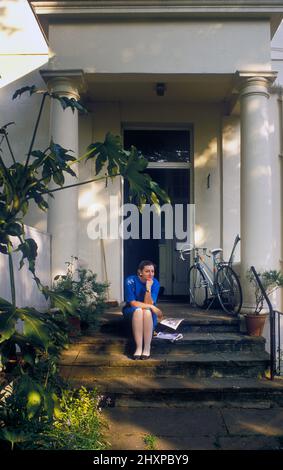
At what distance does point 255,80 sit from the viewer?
255 inches

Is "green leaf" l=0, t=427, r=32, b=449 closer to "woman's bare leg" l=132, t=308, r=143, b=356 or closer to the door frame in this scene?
"woman's bare leg" l=132, t=308, r=143, b=356

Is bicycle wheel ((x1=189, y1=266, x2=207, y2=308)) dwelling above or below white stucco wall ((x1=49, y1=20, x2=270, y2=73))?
below

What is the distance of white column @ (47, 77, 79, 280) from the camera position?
21.2 ft

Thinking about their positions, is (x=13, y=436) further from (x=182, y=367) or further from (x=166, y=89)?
(x=166, y=89)

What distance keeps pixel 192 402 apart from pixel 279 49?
232 inches

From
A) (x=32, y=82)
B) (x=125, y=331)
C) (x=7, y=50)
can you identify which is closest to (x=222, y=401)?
(x=125, y=331)

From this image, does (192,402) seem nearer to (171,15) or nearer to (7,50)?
(171,15)

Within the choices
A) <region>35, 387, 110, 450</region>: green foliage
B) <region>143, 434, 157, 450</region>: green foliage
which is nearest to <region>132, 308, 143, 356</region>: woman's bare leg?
<region>35, 387, 110, 450</region>: green foliage

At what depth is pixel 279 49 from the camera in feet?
26.4

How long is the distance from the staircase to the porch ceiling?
3.21m

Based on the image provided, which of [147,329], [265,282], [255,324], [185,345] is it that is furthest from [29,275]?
[265,282]

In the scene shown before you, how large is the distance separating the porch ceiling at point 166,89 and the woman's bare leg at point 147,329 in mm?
3227

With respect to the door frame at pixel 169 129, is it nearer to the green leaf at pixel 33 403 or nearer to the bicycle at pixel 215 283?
the bicycle at pixel 215 283

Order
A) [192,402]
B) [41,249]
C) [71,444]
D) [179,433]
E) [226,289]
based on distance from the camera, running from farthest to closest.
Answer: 1. [226,289]
2. [41,249]
3. [192,402]
4. [179,433]
5. [71,444]
